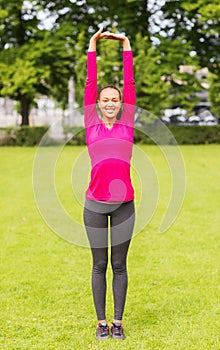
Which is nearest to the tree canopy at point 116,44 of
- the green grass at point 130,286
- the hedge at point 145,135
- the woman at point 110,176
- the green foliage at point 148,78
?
the green foliage at point 148,78

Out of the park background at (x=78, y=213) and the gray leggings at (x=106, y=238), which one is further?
the park background at (x=78, y=213)

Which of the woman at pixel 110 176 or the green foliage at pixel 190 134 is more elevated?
the woman at pixel 110 176

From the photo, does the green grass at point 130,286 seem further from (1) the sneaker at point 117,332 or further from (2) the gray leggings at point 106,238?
(2) the gray leggings at point 106,238

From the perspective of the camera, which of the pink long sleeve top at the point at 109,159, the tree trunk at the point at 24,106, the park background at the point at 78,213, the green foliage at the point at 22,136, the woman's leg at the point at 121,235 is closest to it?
the pink long sleeve top at the point at 109,159

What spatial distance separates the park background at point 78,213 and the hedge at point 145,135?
0.05 meters

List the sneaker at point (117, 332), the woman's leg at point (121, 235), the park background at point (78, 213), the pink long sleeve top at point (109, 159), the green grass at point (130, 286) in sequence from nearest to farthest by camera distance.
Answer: the pink long sleeve top at point (109, 159), the woman's leg at point (121, 235), the sneaker at point (117, 332), the green grass at point (130, 286), the park background at point (78, 213)

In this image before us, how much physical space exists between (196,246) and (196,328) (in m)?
3.12

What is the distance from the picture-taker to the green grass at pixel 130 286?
4.90 m

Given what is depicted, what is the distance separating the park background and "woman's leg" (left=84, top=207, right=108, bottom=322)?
1.34ft

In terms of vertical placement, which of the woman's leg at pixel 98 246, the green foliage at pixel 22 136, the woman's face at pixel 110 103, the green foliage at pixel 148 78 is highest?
the woman's face at pixel 110 103

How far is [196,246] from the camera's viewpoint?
8.15 meters

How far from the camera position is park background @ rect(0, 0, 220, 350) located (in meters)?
5.23

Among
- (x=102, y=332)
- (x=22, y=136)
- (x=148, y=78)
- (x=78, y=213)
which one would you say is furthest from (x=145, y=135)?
(x=102, y=332)

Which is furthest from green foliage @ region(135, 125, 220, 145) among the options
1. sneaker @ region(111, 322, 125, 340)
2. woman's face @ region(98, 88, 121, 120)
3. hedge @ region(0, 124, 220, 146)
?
woman's face @ region(98, 88, 121, 120)
